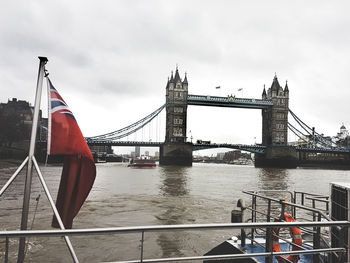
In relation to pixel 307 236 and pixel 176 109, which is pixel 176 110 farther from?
pixel 307 236

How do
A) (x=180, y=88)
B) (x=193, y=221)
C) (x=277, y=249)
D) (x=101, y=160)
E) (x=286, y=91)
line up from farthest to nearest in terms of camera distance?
(x=101, y=160) < (x=286, y=91) < (x=180, y=88) < (x=193, y=221) < (x=277, y=249)

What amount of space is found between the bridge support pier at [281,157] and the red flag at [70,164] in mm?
73718

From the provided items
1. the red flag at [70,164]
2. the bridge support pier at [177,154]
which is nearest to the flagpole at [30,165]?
the red flag at [70,164]

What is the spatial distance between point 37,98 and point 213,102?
78442mm

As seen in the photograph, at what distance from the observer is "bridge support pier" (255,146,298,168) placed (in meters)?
71.2

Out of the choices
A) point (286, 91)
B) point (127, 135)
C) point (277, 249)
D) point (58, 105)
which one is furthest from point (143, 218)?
point (286, 91)

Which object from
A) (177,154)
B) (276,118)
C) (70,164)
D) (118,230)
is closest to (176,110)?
(177,154)

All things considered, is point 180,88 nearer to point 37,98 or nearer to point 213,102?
point 213,102

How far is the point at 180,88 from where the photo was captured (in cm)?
8019

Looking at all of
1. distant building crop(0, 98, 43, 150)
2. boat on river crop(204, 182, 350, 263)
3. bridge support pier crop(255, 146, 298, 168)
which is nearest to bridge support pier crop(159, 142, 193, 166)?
bridge support pier crop(255, 146, 298, 168)

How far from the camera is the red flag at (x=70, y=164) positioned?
332 centimetres

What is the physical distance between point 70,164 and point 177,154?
6260cm

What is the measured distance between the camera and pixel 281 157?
72438 millimetres

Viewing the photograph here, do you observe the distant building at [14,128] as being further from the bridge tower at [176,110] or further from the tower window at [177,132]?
the tower window at [177,132]
